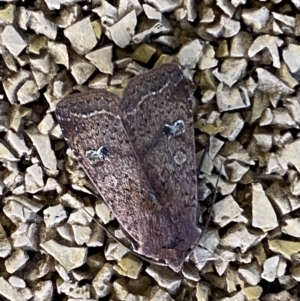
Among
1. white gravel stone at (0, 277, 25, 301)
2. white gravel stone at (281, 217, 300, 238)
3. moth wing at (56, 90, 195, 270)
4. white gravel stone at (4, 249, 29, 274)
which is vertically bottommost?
white gravel stone at (0, 277, 25, 301)

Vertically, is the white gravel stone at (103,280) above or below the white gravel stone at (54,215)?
below

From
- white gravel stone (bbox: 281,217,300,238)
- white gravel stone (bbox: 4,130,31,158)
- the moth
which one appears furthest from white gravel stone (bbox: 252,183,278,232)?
white gravel stone (bbox: 4,130,31,158)

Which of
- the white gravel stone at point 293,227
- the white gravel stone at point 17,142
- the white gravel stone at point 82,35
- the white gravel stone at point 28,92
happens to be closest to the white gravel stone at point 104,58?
the white gravel stone at point 82,35

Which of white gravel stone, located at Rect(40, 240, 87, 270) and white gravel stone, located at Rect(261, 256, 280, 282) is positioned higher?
white gravel stone, located at Rect(40, 240, 87, 270)

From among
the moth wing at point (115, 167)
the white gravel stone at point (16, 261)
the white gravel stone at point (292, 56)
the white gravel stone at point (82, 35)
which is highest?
the white gravel stone at point (82, 35)

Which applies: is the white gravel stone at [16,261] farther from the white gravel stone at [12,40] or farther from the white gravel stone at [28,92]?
the white gravel stone at [12,40]

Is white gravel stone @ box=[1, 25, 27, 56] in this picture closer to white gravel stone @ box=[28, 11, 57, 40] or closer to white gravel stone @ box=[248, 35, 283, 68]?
white gravel stone @ box=[28, 11, 57, 40]

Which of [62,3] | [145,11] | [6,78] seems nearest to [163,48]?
[145,11]

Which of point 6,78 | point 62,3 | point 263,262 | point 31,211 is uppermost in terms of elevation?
point 62,3

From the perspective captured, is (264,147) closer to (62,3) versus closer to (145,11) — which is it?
(145,11)
